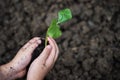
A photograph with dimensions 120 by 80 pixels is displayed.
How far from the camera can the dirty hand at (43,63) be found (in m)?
1.27

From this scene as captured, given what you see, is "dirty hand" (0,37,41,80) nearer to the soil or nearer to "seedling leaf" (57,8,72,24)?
"seedling leaf" (57,8,72,24)

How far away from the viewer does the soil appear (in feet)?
5.14

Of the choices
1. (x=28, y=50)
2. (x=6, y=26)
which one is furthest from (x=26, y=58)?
(x=6, y=26)

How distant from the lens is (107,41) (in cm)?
167

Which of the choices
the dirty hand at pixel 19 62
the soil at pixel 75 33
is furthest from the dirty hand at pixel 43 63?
the soil at pixel 75 33

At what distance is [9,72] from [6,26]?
54cm

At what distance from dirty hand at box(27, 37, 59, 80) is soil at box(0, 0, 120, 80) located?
0.87 ft

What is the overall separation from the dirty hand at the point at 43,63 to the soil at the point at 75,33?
264 millimetres

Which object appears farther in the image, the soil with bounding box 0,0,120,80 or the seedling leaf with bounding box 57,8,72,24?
the soil with bounding box 0,0,120,80

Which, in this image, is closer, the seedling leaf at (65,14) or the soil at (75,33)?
the seedling leaf at (65,14)

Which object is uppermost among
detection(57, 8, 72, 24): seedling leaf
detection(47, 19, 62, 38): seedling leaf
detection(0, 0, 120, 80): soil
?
detection(57, 8, 72, 24): seedling leaf

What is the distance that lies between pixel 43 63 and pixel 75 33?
486mm

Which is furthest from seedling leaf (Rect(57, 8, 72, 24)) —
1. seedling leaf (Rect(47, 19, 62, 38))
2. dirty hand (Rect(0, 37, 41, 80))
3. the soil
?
the soil

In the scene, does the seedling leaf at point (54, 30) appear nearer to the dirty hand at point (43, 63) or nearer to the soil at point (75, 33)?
the dirty hand at point (43, 63)
